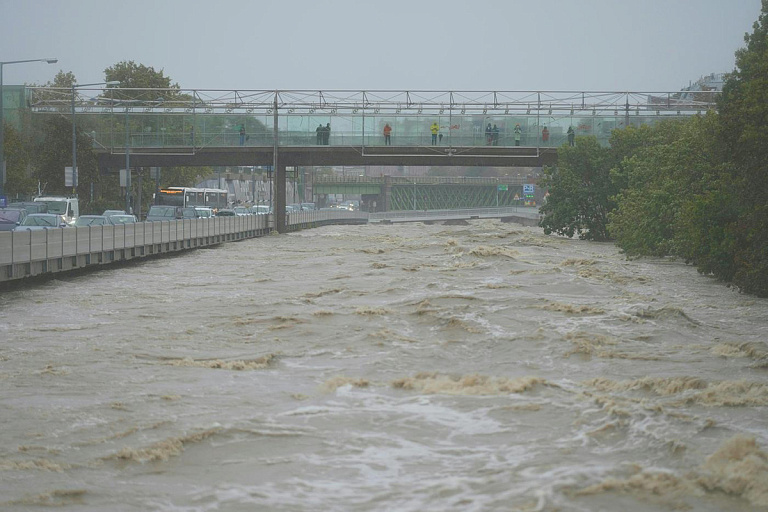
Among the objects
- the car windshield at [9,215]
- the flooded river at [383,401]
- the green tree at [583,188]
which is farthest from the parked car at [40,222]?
the green tree at [583,188]

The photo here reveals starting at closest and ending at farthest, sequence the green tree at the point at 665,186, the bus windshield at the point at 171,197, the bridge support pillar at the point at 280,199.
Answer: the green tree at the point at 665,186 → the bridge support pillar at the point at 280,199 → the bus windshield at the point at 171,197

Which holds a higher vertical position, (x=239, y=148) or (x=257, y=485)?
(x=239, y=148)

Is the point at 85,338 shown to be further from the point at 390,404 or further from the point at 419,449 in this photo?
the point at 419,449

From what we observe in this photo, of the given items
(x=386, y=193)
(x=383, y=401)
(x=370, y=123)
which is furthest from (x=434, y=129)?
(x=386, y=193)

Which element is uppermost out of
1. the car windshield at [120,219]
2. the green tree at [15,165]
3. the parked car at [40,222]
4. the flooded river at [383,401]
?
the green tree at [15,165]

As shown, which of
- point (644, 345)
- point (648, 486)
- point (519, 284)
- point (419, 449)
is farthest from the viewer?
point (519, 284)

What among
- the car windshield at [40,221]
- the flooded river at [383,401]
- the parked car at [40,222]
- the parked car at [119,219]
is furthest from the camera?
the parked car at [119,219]

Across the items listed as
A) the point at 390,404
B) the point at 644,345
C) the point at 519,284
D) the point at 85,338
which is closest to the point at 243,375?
the point at 390,404

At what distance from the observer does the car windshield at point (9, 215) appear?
46.0 metres

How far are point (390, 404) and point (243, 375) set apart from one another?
3.44 m

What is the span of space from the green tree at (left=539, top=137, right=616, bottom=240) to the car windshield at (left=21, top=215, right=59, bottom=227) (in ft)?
105

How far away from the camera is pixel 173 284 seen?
3594 cm

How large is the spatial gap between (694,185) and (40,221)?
2394 cm

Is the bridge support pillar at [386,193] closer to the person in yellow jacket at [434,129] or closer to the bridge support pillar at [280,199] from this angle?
the bridge support pillar at [280,199]
